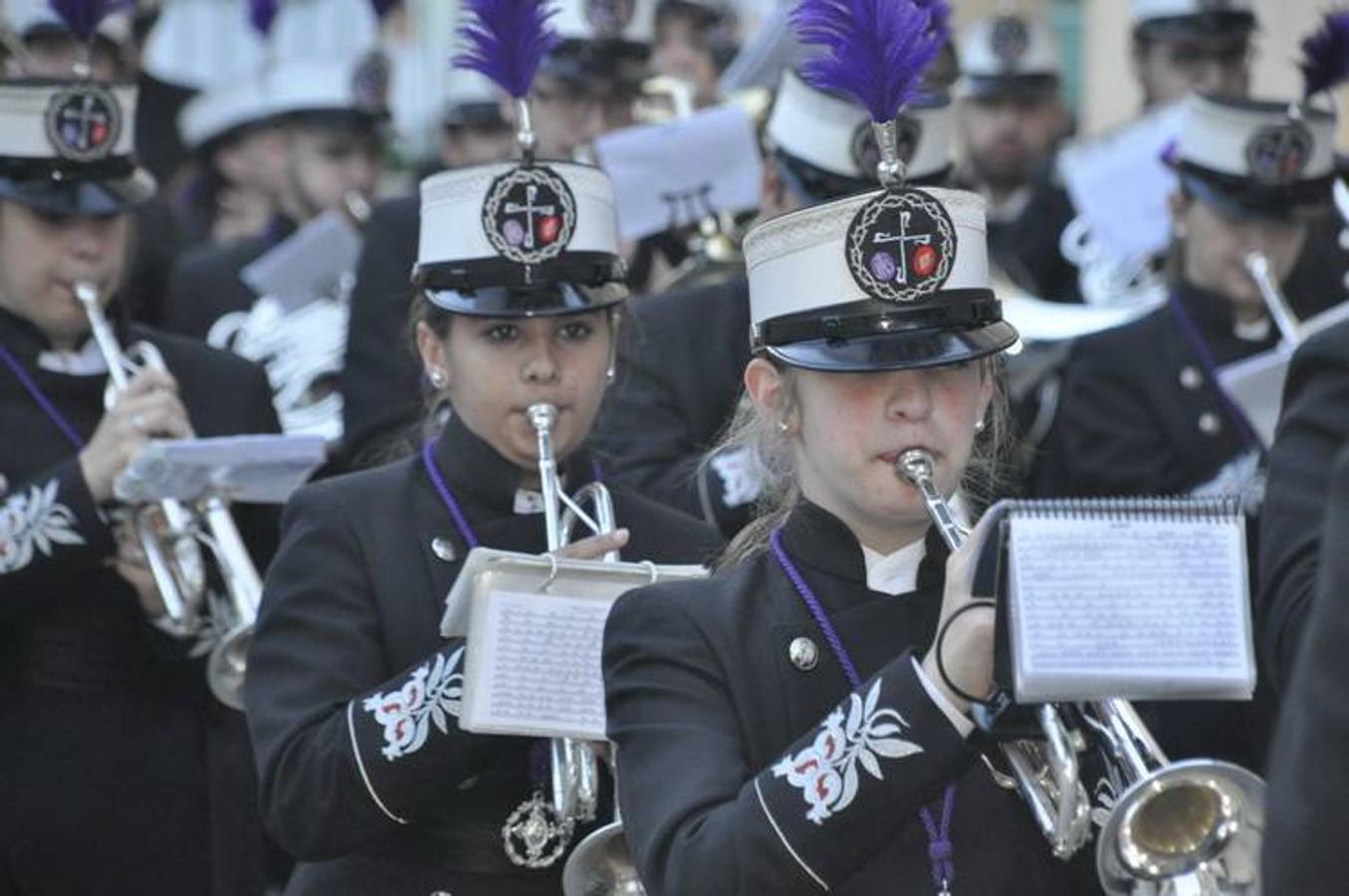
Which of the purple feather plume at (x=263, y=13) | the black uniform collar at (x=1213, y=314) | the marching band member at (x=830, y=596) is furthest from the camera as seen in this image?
the purple feather plume at (x=263, y=13)

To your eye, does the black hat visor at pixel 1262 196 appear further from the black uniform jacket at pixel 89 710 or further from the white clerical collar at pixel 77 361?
the white clerical collar at pixel 77 361

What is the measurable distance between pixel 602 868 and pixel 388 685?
0.45 meters

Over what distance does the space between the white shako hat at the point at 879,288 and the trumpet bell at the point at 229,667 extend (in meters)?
2.22

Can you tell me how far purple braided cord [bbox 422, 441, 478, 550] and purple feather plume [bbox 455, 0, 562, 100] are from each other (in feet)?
2.15

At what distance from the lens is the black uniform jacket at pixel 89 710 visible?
620 centimetres

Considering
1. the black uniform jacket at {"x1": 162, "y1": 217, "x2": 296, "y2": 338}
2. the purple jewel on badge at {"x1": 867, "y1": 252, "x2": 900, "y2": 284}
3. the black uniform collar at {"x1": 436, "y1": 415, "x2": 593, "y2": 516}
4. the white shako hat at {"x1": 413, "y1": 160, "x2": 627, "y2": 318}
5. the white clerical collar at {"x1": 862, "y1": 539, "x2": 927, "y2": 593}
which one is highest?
the purple jewel on badge at {"x1": 867, "y1": 252, "x2": 900, "y2": 284}

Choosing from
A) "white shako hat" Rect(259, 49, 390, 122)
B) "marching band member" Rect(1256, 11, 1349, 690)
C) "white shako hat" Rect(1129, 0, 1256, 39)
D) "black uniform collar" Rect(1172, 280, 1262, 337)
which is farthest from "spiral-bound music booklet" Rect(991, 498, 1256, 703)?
"white shako hat" Rect(259, 49, 390, 122)

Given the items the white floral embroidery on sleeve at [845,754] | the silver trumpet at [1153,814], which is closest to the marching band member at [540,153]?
the white floral embroidery on sleeve at [845,754]

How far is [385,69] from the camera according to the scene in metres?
10.7

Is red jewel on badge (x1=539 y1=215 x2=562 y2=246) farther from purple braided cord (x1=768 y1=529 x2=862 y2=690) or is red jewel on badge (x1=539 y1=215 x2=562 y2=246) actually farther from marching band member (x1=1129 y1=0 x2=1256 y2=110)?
marching band member (x1=1129 y1=0 x2=1256 y2=110)

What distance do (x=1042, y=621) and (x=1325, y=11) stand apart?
4663 mm

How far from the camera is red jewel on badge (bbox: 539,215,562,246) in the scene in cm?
534

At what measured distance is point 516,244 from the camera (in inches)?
209

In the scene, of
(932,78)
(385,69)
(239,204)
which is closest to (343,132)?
(385,69)
